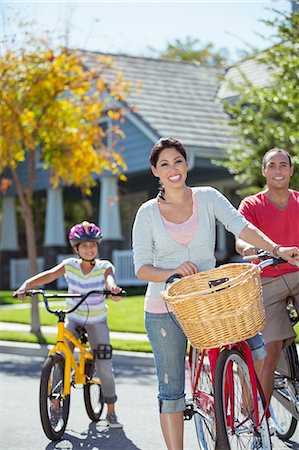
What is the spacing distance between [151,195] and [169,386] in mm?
24256

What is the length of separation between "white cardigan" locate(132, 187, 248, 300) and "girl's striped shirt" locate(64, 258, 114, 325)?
2716 millimetres

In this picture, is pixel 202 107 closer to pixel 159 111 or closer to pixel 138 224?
pixel 159 111

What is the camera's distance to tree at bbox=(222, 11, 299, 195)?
14.4 m

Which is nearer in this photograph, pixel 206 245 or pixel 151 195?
pixel 206 245

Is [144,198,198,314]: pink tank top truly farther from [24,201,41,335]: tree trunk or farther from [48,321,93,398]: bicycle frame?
[24,201,41,335]: tree trunk

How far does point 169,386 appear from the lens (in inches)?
228

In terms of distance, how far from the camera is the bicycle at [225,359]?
5109mm

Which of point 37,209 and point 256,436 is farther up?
point 37,209

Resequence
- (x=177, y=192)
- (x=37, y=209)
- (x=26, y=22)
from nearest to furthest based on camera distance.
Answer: (x=177, y=192), (x=26, y=22), (x=37, y=209)

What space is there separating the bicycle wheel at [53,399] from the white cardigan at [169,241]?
2.16 meters

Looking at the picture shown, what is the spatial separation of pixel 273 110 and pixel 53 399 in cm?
1103

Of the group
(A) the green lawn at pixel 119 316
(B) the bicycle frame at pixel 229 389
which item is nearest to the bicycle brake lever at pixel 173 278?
(B) the bicycle frame at pixel 229 389

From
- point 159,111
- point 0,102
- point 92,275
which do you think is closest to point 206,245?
point 92,275

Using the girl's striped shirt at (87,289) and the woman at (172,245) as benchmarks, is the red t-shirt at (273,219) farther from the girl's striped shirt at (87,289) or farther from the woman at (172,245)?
the girl's striped shirt at (87,289)
